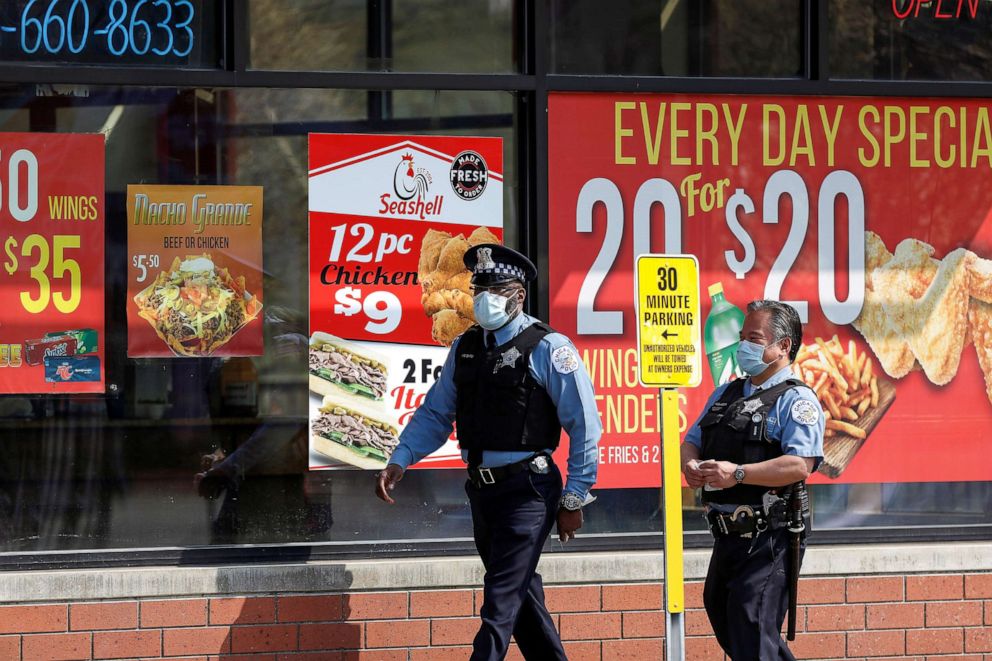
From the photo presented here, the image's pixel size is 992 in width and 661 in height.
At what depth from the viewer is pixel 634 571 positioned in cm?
665

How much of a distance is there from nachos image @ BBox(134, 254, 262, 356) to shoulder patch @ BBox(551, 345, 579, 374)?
1.82m

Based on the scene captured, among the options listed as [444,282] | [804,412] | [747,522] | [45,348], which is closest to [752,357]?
[804,412]

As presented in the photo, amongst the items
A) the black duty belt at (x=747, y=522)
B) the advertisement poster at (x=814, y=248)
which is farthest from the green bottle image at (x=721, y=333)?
the black duty belt at (x=747, y=522)

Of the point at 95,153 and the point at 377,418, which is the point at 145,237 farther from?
the point at 377,418

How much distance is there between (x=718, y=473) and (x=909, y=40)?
319 centimetres

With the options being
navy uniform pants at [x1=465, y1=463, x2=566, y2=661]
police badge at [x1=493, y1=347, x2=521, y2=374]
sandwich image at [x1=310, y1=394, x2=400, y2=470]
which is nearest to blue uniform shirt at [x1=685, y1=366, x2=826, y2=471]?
navy uniform pants at [x1=465, y1=463, x2=566, y2=661]

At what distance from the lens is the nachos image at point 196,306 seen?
663 centimetres

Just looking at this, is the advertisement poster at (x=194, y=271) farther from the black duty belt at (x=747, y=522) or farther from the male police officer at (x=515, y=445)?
the black duty belt at (x=747, y=522)

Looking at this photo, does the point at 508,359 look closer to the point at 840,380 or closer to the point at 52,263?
the point at 840,380

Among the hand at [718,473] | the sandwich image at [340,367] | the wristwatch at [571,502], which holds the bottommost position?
the wristwatch at [571,502]

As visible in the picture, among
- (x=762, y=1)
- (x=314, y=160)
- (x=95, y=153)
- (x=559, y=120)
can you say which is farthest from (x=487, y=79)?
(x=95, y=153)

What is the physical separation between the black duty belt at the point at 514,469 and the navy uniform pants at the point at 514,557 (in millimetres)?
19

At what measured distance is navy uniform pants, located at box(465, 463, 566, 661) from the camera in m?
5.49

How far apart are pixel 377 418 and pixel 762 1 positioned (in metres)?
3.00
